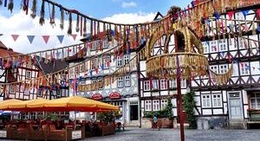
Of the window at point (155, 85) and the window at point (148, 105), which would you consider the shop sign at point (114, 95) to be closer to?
the window at point (148, 105)

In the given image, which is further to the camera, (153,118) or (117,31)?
(153,118)

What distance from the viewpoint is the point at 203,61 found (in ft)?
17.9

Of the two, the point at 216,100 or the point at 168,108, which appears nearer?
the point at 216,100

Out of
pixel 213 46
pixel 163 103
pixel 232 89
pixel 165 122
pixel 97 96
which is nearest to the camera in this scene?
pixel 232 89

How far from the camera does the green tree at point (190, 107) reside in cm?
2370

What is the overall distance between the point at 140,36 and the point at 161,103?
20860 millimetres

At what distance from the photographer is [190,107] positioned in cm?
2397

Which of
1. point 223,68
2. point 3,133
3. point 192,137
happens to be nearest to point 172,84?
point 223,68

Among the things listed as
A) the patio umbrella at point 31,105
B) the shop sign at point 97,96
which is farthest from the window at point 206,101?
the patio umbrella at point 31,105

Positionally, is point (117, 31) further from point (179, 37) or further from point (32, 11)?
point (32, 11)

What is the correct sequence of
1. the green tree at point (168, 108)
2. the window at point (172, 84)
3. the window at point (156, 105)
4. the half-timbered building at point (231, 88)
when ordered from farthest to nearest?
the window at point (156, 105)
the window at point (172, 84)
the green tree at point (168, 108)
the half-timbered building at point (231, 88)

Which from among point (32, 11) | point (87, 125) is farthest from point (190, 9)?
point (87, 125)

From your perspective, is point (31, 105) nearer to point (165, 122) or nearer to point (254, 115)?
point (165, 122)

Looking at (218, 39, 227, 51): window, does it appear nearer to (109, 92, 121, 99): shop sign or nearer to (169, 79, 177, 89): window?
(169, 79, 177, 89): window
